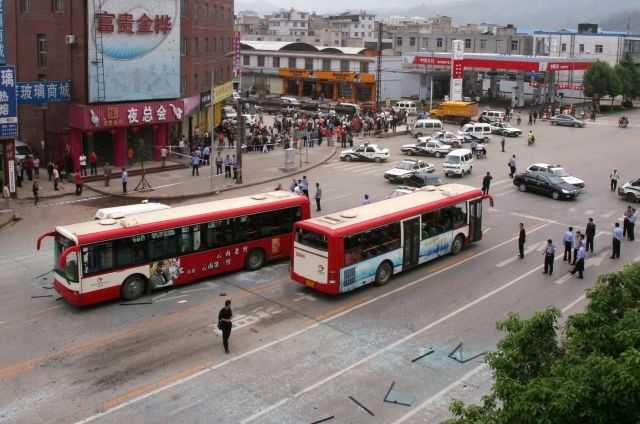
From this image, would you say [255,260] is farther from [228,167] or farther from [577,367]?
[228,167]

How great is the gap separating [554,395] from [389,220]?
15.0 metres

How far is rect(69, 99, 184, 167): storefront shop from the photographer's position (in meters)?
40.2

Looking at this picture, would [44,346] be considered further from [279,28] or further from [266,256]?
[279,28]

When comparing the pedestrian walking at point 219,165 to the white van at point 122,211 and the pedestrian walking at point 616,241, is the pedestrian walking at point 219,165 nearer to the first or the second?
the white van at point 122,211

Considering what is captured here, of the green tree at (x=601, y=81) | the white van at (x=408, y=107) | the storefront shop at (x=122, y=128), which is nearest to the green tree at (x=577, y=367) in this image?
the storefront shop at (x=122, y=128)

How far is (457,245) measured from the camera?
27031mm

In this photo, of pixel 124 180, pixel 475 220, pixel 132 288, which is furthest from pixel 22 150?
pixel 475 220

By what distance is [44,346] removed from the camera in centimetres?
1848

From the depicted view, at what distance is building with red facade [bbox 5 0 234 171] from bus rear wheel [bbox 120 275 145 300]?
1837cm

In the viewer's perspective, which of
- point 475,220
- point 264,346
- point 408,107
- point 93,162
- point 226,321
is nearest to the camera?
point 226,321

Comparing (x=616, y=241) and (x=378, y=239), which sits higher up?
(x=378, y=239)

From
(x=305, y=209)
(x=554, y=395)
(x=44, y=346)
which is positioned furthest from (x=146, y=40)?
(x=554, y=395)

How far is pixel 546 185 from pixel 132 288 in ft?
78.8

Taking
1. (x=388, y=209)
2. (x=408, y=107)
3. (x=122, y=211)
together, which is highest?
(x=408, y=107)
